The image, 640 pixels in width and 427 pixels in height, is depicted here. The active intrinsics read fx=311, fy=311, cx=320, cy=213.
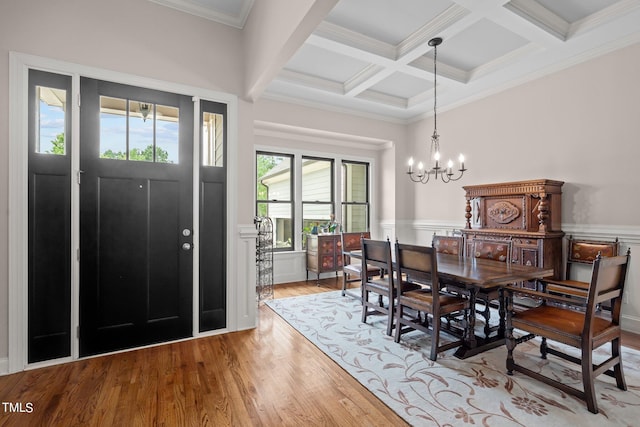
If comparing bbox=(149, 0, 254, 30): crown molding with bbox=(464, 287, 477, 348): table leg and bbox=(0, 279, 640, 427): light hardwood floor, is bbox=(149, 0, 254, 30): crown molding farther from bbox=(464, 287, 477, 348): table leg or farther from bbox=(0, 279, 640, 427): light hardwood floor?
bbox=(464, 287, 477, 348): table leg

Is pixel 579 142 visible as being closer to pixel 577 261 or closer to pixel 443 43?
pixel 577 261

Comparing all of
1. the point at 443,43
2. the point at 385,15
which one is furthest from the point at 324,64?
the point at 443,43

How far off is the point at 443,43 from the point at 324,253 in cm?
363

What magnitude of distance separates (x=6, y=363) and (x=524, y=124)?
6.27 meters

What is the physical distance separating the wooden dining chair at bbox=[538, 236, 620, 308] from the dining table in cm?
89

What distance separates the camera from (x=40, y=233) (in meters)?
2.62

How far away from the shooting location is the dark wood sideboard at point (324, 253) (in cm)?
558

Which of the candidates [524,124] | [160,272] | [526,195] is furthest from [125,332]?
[524,124]

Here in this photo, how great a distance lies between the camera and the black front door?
279 cm

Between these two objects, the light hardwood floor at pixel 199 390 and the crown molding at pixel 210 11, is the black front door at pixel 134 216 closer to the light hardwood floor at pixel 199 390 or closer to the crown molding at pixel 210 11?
the light hardwood floor at pixel 199 390

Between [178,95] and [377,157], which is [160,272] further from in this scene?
[377,157]

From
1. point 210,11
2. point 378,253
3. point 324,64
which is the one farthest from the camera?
point 324,64

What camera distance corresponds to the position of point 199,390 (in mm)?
2273

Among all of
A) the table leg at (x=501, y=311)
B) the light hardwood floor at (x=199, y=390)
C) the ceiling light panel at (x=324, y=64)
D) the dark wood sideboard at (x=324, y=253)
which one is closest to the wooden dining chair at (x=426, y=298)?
the table leg at (x=501, y=311)
